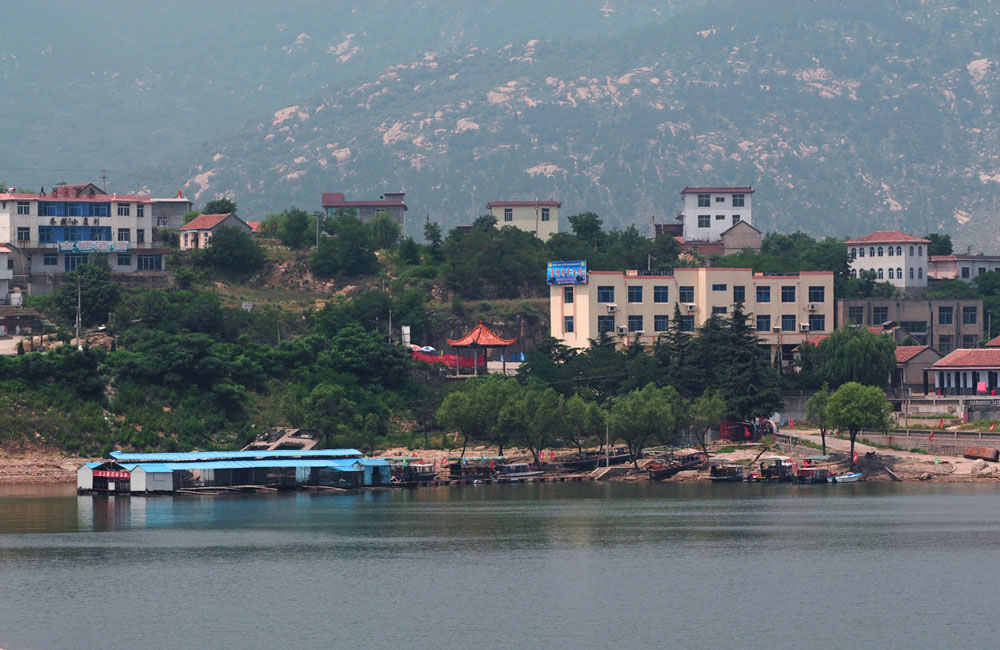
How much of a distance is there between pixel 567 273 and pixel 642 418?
30131 millimetres

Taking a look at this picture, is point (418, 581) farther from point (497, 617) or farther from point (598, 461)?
point (598, 461)

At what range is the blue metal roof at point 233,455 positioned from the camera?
112438 mm

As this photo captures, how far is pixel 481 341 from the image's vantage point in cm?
14125

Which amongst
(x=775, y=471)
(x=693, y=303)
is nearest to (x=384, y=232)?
(x=693, y=303)

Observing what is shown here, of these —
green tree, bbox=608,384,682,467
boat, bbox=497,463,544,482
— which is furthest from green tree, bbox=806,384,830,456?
boat, bbox=497,463,544,482

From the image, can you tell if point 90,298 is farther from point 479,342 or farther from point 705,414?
point 705,414

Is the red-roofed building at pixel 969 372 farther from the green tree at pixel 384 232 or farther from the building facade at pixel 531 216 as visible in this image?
the building facade at pixel 531 216

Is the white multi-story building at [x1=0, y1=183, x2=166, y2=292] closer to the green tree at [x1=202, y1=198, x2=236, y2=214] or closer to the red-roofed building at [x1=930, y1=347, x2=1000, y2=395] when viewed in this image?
the green tree at [x1=202, y1=198, x2=236, y2=214]

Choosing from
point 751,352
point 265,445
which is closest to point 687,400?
point 751,352

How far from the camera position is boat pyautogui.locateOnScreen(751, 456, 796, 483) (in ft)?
377

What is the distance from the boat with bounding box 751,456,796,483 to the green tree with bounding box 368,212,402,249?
2592 inches

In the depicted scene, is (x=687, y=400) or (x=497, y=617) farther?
(x=687, y=400)

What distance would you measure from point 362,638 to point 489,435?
66312mm

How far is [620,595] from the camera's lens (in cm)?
6481
